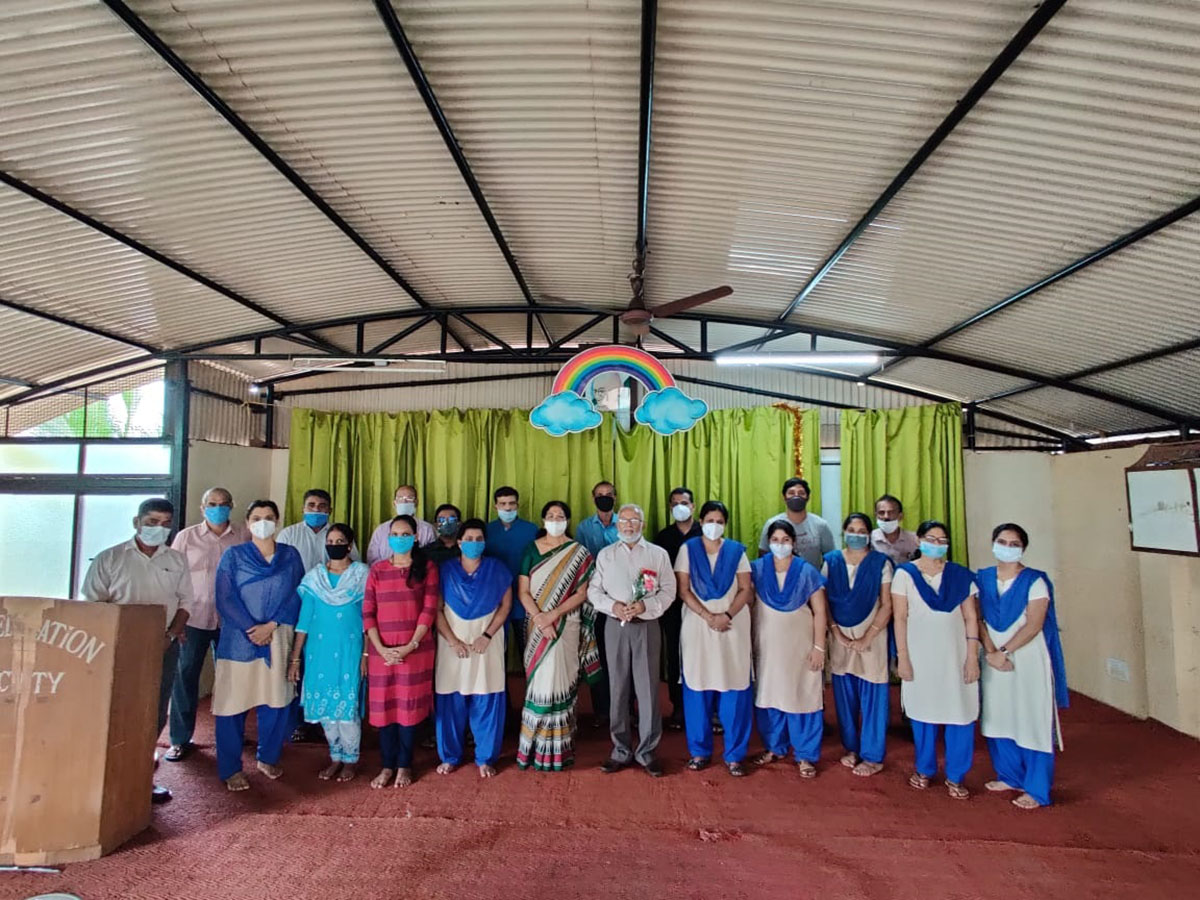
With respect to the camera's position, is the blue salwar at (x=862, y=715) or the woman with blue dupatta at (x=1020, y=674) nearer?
the woman with blue dupatta at (x=1020, y=674)

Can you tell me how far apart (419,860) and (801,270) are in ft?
13.7

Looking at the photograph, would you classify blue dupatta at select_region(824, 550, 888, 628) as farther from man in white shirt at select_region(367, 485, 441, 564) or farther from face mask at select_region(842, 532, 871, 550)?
man in white shirt at select_region(367, 485, 441, 564)

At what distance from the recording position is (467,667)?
10.7 feet

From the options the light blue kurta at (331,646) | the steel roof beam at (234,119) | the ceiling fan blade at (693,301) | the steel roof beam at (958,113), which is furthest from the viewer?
the ceiling fan blade at (693,301)

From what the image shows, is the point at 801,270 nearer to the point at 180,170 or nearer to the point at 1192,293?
the point at 1192,293

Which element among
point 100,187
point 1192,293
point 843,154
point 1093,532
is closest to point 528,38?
point 843,154

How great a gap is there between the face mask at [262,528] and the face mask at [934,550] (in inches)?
130

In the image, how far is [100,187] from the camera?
3.30 metres

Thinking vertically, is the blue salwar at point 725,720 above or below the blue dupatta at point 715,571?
below

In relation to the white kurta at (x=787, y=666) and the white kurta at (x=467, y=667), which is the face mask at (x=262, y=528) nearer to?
the white kurta at (x=467, y=667)

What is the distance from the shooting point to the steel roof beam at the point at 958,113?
7.28ft

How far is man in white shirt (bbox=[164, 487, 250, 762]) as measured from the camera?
3.54m

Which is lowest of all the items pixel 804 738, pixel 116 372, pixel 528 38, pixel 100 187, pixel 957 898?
pixel 957 898

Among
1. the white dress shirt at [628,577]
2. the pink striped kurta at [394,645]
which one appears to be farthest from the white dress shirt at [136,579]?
the white dress shirt at [628,577]
